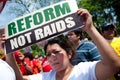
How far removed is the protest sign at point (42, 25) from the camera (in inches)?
108

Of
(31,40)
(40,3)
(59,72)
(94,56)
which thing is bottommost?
(40,3)

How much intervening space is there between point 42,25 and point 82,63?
43 centimetres

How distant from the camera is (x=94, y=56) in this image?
4098 mm

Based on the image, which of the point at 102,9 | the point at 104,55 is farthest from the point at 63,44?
the point at 102,9

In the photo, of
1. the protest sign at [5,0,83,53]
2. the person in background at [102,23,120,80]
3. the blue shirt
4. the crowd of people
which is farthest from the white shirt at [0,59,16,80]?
the person in background at [102,23,120,80]

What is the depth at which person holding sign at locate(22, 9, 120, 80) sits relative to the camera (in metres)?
2.64

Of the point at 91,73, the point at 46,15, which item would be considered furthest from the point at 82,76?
the point at 46,15

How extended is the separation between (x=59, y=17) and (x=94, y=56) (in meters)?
1.42

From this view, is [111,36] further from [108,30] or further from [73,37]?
[73,37]

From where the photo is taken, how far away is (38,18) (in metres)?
2.87

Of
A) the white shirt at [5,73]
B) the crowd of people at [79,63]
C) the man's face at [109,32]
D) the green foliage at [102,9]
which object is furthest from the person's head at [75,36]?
the green foliage at [102,9]

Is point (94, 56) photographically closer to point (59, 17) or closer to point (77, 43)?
point (77, 43)

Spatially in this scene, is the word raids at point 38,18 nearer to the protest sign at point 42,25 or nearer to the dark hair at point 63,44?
the protest sign at point 42,25

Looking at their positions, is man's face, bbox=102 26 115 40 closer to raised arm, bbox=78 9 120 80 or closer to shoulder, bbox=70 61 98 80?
shoulder, bbox=70 61 98 80
